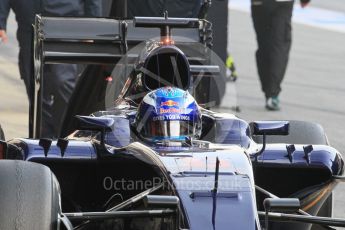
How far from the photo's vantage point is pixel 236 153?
6.64 meters

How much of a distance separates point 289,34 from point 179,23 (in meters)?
5.83

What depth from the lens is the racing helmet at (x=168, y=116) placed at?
23.2 ft

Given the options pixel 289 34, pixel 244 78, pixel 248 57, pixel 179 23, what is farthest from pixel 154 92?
pixel 248 57

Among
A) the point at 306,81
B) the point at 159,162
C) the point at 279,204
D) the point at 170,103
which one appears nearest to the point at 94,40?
the point at 170,103

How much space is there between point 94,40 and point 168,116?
6.80 ft

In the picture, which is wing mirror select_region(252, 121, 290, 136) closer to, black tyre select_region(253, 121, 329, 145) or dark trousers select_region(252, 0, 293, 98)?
black tyre select_region(253, 121, 329, 145)

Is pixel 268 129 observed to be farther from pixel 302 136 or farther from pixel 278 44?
pixel 278 44

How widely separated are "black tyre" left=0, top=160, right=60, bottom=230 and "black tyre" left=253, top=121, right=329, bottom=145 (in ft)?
7.58

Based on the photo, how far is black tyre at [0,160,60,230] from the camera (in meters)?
6.03

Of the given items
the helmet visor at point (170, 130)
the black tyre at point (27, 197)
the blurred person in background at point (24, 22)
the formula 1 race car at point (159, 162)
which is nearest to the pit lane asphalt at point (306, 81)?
the formula 1 race car at point (159, 162)

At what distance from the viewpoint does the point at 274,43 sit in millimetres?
14422

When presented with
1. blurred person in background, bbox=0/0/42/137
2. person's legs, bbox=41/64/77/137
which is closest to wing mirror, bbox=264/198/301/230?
person's legs, bbox=41/64/77/137

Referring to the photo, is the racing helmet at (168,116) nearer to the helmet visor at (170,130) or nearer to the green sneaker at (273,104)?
the helmet visor at (170,130)

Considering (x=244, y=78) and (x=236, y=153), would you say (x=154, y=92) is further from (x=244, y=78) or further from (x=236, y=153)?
(x=244, y=78)
